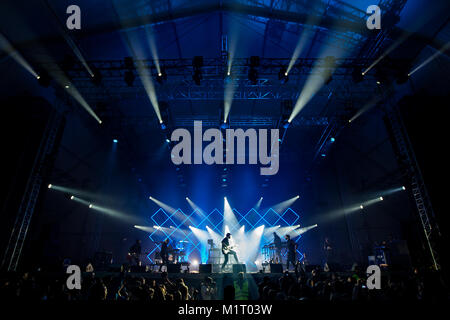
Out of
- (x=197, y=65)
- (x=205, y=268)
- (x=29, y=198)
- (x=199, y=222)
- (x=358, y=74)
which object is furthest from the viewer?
(x=199, y=222)

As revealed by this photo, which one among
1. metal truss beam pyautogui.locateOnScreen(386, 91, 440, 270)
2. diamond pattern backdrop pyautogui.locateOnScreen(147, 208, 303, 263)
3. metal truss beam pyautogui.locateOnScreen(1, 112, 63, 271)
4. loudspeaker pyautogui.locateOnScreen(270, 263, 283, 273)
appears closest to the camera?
metal truss beam pyautogui.locateOnScreen(386, 91, 440, 270)

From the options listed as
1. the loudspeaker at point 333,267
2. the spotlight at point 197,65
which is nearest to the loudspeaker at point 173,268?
the loudspeaker at point 333,267

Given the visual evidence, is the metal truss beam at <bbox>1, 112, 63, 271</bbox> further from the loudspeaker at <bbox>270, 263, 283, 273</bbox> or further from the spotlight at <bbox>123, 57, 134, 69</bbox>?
the loudspeaker at <bbox>270, 263, 283, 273</bbox>

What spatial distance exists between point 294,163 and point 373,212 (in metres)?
5.95

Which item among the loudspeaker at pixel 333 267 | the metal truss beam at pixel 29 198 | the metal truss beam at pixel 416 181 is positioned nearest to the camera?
the metal truss beam at pixel 416 181

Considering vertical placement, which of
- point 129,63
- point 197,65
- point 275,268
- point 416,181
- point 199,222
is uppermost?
point 129,63

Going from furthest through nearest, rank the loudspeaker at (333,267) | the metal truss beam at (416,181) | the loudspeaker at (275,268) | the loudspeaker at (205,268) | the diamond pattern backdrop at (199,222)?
the diamond pattern backdrop at (199,222) → the loudspeaker at (333,267) → the loudspeaker at (275,268) → the loudspeaker at (205,268) → the metal truss beam at (416,181)

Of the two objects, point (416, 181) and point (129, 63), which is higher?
point (129, 63)

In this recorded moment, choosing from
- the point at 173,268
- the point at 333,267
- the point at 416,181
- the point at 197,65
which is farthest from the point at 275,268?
the point at 197,65

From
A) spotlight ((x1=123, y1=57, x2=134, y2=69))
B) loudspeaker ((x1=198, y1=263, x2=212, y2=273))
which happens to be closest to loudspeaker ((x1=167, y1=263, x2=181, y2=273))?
loudspeaker ((x1=198, y1=263, x2=212, y2=273))

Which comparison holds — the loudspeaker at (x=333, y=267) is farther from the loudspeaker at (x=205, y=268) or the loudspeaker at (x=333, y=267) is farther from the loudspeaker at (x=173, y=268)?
the loudspeaker at (x=173, y=268)

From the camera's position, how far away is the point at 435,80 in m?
9.24

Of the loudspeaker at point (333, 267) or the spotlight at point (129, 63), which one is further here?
the loudspeaker at point (333, 267)

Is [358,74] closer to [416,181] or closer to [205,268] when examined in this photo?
[416,181]
